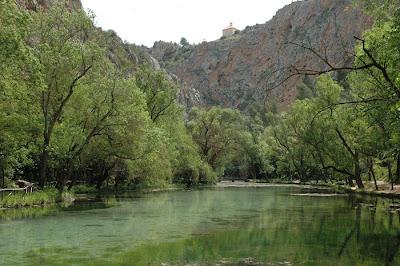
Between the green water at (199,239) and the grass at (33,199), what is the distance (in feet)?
14.2

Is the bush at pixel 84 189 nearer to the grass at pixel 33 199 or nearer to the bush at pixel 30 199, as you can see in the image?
the grass at pixel 33 199

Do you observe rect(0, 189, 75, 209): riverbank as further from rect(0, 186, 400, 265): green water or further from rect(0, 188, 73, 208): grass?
rect(0, 186, 400, 265): green water

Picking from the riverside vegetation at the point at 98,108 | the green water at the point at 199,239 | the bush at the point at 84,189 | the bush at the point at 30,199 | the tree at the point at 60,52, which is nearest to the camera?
the green water at the point at 199,239

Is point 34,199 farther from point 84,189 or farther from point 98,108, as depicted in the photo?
point 84,189

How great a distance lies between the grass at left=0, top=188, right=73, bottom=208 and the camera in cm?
3030

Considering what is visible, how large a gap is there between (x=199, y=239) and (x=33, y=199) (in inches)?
738

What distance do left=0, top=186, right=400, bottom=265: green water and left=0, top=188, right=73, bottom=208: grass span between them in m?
4.32

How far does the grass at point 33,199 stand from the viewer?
3030 centimetres

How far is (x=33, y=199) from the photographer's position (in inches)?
1282

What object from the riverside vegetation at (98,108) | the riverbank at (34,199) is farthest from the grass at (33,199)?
the riverside vegetation at (98,108)

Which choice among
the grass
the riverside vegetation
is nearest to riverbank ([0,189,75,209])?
the grass

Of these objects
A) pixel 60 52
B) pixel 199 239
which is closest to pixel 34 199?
pixel 60 52

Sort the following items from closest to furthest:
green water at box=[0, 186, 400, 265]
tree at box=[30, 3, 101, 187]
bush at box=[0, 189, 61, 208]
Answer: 1. green water at box=[0, 186, 400, 265]
2. bush at box=[0, 189, 61, 208]
3. tree at box=[30, 3, 101, 187]

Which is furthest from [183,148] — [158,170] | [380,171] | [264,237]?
[264,237]
